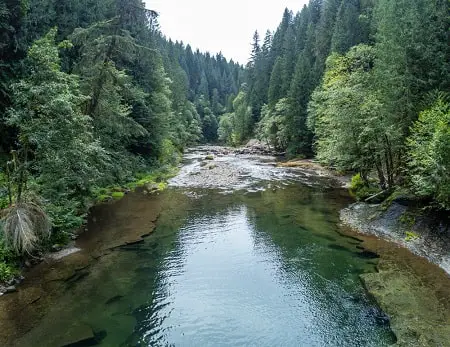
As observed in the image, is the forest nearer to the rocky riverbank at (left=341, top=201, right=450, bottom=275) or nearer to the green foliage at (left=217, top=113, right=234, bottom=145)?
the rocky riverbank at (left=341, top=201, right=450, bottom=275)

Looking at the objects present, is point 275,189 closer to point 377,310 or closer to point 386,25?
point 386,25

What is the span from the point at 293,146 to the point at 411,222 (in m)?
36.8

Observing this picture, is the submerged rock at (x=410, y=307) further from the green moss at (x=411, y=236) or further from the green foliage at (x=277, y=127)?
the green foliage at (x=277, y=127)

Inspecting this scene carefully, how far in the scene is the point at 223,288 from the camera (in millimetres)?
13312

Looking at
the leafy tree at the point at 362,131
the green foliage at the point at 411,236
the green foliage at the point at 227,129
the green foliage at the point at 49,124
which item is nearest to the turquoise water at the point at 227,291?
the green foliage at the point at 411,236

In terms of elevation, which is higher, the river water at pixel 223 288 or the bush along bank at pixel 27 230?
the bush along bank at pixel 27 230

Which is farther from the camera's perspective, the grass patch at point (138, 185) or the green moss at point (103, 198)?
the grass patch at point (138, 185)


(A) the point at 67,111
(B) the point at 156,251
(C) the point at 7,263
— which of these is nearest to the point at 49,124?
(A) the point at 67,111

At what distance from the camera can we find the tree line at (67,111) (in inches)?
599

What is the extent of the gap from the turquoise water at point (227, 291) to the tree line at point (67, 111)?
3.15 metres

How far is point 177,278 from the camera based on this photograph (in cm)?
1405

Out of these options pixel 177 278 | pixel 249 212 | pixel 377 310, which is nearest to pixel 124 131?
pixel 249 212

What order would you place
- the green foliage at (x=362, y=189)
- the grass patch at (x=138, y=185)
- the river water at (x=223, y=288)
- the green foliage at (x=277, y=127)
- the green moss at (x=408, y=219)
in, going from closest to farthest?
the river water at (x=223, y=288)
the green moss at (x=408, y=219)
the green foliage at (x=362, y=189)
the grass patch at (x=138, y=185)
the green foliage at (x=277, y=127)

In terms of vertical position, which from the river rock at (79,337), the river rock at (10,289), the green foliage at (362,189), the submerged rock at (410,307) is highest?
the green foliage at (362,189)
